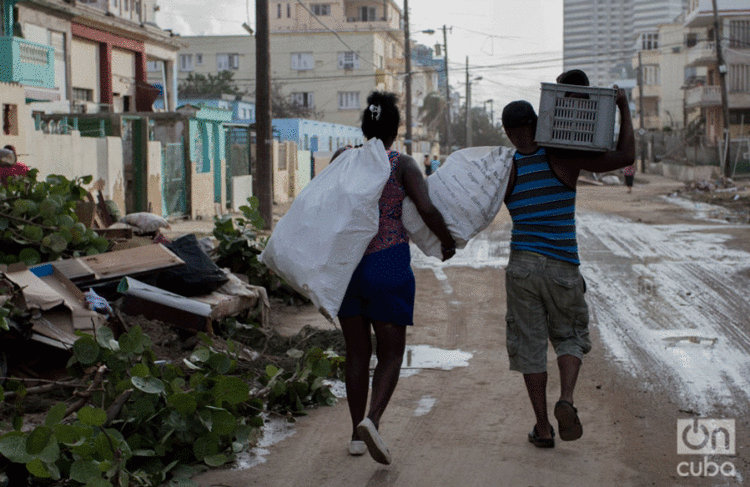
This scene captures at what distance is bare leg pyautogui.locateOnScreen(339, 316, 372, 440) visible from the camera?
15.0ft

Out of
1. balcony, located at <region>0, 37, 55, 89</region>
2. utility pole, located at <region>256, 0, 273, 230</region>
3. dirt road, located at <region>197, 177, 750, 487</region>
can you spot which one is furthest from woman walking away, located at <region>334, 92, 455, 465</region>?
balcony, located at <region>0, 37, 55, 89</region>

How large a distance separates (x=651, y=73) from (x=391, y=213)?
308 feet

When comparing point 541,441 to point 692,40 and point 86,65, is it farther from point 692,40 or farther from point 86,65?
point 692,40

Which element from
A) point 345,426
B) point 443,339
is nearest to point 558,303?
point 345,426

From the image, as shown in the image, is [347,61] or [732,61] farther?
[347,61]

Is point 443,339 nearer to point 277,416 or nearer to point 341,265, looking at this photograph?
point 277,416

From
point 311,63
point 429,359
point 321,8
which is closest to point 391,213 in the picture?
point 429,359

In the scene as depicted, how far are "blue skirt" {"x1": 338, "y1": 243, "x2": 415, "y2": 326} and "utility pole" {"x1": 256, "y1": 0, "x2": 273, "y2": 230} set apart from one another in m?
13.1

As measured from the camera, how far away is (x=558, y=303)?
4531mm

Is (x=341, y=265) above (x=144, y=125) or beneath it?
beneath

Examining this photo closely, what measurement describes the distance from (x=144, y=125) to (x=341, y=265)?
16.6 metres

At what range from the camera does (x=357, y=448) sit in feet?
15.0

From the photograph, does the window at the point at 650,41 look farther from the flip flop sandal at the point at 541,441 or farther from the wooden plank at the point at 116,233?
the flip flop sandal at the point at 541,441

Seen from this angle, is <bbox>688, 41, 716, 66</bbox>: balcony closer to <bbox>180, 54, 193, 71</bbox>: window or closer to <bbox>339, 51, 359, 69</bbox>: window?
<bbox>339, 51, 359, 69</bbox>: window
